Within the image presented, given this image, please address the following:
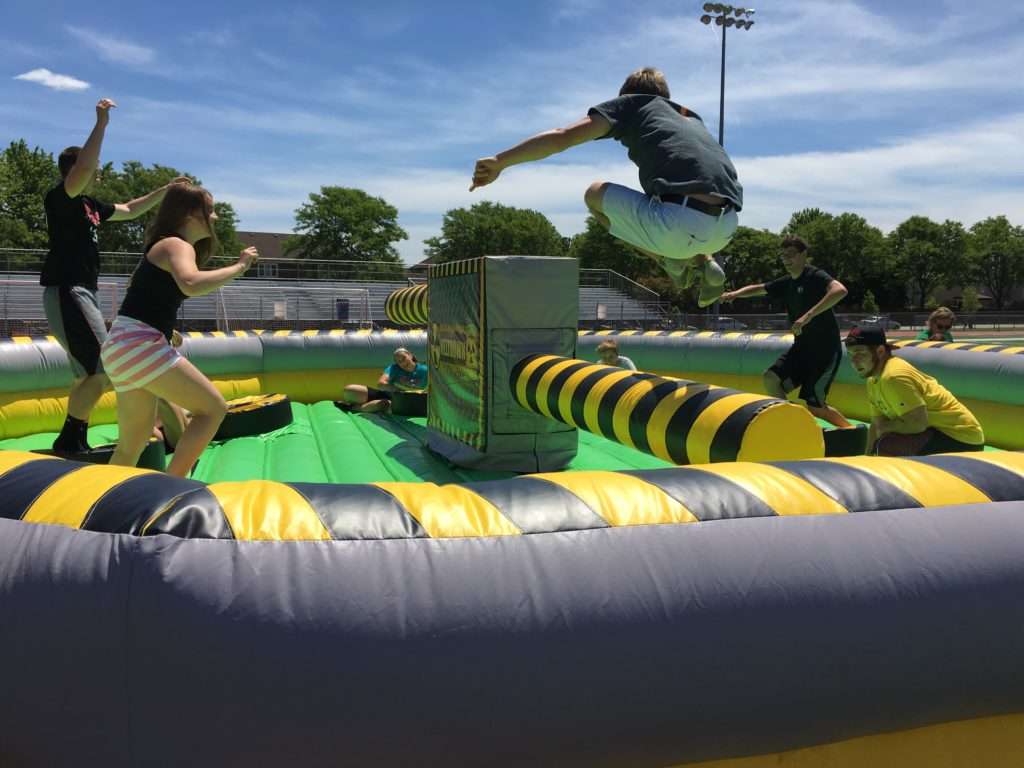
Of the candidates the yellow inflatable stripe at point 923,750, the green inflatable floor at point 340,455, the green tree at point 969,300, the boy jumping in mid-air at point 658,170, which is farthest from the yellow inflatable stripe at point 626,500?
the green tree at point 969,300

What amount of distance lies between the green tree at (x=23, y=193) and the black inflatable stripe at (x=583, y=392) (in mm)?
36563

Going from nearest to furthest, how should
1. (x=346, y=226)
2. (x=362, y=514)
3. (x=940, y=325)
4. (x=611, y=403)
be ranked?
(x=362, y=514) → (x=611, y=403) → (x=940, y=325) → (x=346, y=226)

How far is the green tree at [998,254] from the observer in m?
53.2

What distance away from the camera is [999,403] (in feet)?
18.7

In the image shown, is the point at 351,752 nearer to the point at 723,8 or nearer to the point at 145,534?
the point at 145,534

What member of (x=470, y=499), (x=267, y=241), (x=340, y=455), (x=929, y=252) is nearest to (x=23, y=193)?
(x=267, y=241)

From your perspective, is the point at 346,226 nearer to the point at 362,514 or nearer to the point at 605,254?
the point at 605,254

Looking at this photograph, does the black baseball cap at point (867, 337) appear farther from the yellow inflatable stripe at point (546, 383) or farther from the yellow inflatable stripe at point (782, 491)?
the yellow inflatable stripe at point (782, 491)

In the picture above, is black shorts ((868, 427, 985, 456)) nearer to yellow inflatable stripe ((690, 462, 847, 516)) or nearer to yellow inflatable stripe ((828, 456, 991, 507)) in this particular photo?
yellow inflatable stripe ((828, 456, 991, 507))

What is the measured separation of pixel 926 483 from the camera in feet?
5.65

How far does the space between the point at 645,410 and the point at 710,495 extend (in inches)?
55.8

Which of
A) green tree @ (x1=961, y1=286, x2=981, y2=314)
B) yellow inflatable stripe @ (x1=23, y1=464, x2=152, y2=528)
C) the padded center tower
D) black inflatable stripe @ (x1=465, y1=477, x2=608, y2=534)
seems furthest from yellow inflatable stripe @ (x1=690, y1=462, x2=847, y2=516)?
green tree @ (x1=961, y1=286, x2=981, y2=314)

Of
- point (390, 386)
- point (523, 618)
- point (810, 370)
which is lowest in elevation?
point (390, 386)

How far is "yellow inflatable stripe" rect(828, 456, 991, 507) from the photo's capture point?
5.51 feet
